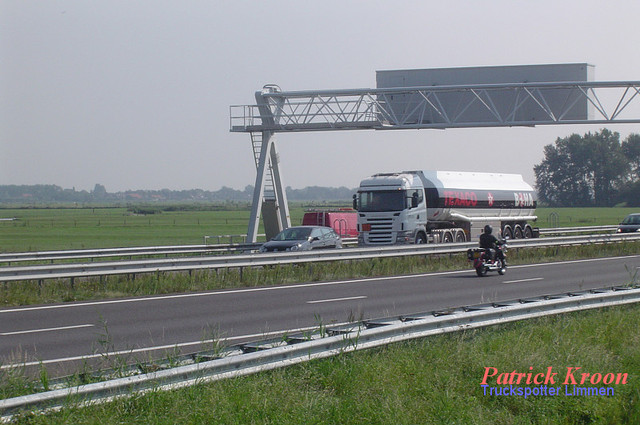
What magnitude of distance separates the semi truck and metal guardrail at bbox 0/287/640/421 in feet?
73.7

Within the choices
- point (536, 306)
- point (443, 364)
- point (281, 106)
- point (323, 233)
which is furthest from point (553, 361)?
point (281, 106)

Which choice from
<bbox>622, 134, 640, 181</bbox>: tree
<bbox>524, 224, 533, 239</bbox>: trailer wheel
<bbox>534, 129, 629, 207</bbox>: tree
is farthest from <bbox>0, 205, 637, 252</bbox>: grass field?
<bbox>622, 134, 640, 181</bbox>: tree

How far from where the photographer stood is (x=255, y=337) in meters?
12.7

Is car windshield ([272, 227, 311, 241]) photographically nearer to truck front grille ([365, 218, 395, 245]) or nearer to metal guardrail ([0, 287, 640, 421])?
truck front grille ([365, 218, 395, 245])

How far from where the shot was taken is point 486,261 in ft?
82.0

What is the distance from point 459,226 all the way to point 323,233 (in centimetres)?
1065

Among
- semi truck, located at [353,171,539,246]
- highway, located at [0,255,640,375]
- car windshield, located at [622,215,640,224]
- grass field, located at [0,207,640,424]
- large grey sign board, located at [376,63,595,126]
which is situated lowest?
highway, located at [0,255,640,375]

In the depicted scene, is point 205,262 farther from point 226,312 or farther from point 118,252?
point 118,252

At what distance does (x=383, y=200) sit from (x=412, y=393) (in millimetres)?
28059

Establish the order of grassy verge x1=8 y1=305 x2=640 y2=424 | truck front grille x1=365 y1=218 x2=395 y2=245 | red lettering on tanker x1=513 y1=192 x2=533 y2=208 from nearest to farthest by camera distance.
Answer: grassy verge x1=8 y1=305 x2=640 y2=424, truck front grille x1=365 y1=218 x2=395 y2=245, red lettering on tanker x1=513 y1=192 x2=533 y2=208

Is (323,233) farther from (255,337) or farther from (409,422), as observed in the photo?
(409,422)

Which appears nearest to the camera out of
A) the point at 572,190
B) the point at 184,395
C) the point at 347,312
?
the point at 184,395

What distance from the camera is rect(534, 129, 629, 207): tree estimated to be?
131 metres

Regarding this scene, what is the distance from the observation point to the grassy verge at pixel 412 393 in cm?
738
